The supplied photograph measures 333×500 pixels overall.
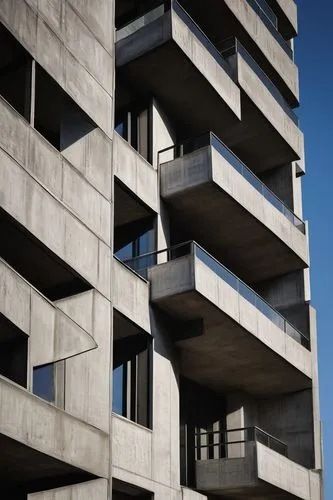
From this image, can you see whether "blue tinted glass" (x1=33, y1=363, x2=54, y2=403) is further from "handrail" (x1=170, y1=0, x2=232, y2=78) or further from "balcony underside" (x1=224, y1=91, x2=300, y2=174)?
"balcony underside" (x1=224, y1=91, x2=300, y2=174)

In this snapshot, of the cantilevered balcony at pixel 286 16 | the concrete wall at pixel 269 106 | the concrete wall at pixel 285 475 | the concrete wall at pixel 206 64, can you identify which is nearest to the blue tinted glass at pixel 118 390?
the concrete wall at pixel 285 475

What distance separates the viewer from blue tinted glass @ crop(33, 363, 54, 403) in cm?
2395

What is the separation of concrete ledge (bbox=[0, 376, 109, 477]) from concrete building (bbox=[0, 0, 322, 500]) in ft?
0.17

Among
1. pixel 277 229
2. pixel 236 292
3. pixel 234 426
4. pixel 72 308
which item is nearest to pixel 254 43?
pixel 277 229

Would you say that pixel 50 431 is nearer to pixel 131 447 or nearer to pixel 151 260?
pixel 131 447

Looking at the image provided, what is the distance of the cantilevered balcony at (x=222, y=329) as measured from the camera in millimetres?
30484

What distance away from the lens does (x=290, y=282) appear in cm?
3938

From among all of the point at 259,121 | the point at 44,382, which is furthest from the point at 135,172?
the point at 44,382

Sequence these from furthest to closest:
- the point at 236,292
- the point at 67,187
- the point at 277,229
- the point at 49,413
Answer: the point at 277,229, the point at 236,292, the point at 67,187, the point at 49,413

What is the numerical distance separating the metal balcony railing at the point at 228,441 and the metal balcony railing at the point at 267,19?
17.5 m

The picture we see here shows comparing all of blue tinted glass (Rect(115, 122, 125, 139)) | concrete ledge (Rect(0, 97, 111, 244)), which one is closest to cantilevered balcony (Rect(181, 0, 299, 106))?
blue tinted glass (Rect(115, 122, 125, 139))

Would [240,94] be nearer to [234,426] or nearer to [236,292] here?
[236,292]

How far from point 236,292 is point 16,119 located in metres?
10.5

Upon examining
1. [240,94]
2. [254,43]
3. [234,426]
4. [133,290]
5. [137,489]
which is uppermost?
[254,43]
